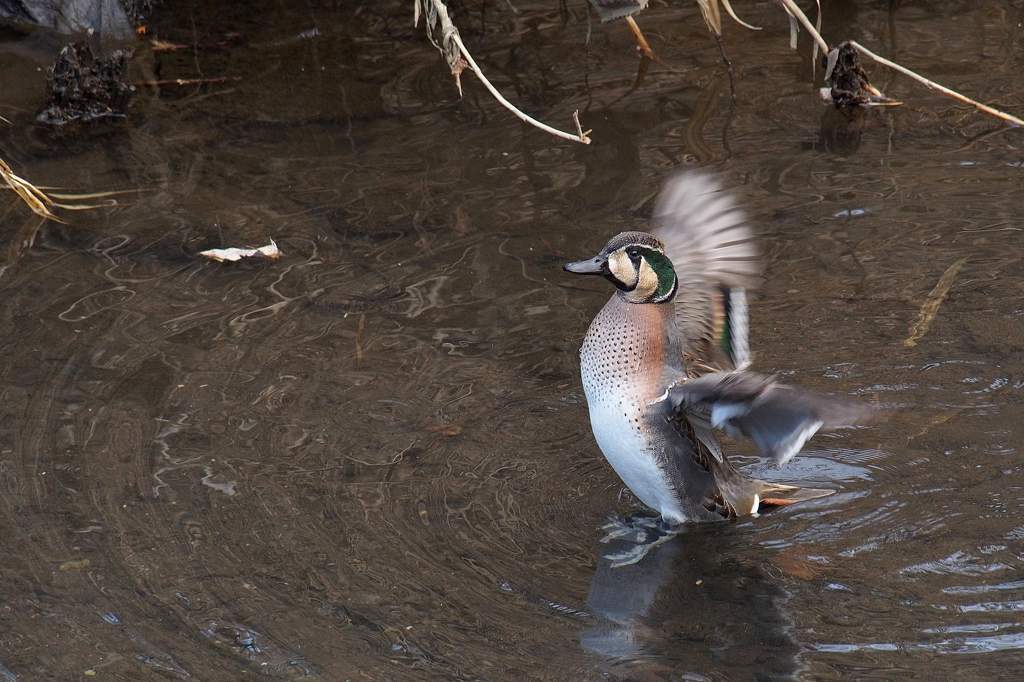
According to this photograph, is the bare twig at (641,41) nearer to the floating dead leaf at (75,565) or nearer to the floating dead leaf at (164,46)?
the floating dead leaf at (164,46)

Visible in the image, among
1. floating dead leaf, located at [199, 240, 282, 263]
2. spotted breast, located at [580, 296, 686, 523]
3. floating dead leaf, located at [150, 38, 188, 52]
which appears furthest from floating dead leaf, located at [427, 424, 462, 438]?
floating dead leaf, located at [150, 38, 188, 52]

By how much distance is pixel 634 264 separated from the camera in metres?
4.37

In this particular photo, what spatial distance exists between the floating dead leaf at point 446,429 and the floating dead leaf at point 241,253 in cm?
162

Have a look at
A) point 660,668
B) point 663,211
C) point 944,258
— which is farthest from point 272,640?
point 944,258

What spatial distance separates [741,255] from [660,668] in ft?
5.04

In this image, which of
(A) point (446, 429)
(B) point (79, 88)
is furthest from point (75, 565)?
(B) point (79, 88)

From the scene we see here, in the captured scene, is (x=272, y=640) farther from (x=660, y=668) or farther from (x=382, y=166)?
(x=382, y=166)

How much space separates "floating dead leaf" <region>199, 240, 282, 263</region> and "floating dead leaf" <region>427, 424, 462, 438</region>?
1.62 meters

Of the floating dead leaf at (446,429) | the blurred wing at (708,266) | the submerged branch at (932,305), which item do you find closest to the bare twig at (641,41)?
the submerged branch at (932,305)

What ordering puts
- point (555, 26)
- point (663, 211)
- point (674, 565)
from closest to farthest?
point (674, 565)
point (663, 211)
point (555, 26)

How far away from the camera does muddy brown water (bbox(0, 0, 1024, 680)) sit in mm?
3873

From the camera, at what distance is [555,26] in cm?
872

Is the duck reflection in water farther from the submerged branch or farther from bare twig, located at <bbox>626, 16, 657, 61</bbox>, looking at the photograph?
bare twig, located at <bbox>626, 16, 657, 61</bbox>

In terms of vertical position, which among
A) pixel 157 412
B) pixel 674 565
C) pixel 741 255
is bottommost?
pixel 674 565
